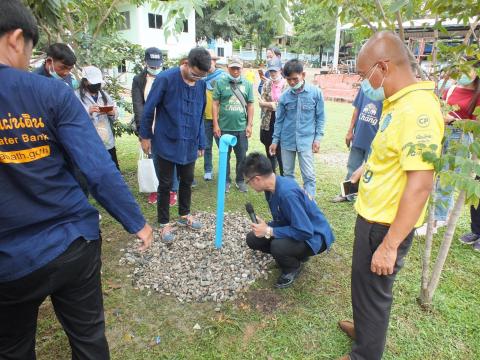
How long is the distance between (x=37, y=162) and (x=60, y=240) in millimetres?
344

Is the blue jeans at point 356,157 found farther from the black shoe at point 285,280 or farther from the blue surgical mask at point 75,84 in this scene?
the blue surgical mask at point 75,84

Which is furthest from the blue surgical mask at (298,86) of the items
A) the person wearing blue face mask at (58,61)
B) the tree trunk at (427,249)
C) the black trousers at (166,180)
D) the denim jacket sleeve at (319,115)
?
the person wearing blue face mask at (58,61)

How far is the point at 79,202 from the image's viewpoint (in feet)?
4.97

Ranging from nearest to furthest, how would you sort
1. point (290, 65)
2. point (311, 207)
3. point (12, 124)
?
point (12, 124), point (311, 207), point (290, 65)

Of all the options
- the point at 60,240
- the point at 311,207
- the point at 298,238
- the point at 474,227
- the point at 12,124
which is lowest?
the point at 474,227

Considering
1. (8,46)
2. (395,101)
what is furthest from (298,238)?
(8,46)

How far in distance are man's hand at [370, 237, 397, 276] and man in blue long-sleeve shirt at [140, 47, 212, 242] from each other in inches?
88.5

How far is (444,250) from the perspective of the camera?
2.55m

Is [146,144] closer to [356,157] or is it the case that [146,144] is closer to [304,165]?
[304,165]

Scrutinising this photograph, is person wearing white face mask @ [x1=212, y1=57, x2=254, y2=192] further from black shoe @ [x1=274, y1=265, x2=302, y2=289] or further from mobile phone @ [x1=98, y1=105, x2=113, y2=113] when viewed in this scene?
black shoe @ [x1=274, y1=265, x2=302, y2=289]

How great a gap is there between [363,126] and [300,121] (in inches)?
31.9

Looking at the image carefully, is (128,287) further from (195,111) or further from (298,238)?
(195,111)

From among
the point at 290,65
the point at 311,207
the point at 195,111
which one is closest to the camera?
the point at 311,207

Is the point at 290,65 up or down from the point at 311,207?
up
